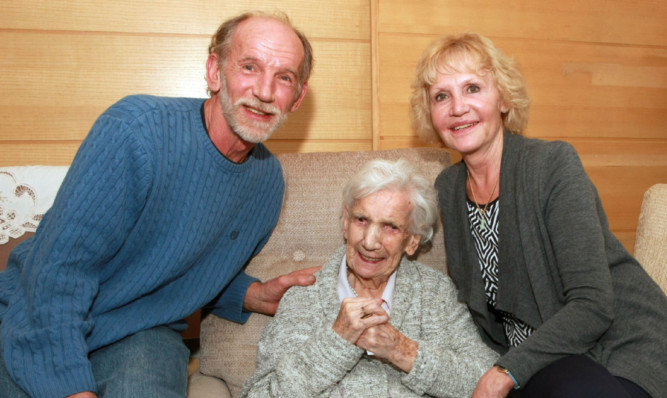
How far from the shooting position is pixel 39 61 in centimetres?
193

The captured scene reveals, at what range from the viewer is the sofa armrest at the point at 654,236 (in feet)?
5.08

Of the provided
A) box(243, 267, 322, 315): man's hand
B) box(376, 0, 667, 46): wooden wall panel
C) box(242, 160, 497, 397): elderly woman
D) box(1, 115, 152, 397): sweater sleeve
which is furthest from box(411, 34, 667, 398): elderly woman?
box(1, 115, 152, 397): sweater sleeve

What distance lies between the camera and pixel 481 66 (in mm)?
1431

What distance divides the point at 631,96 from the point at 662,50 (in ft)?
0.96

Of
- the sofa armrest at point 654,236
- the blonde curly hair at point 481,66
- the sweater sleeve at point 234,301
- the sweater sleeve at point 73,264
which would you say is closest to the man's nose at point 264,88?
the sweater sleeve at point 73,264

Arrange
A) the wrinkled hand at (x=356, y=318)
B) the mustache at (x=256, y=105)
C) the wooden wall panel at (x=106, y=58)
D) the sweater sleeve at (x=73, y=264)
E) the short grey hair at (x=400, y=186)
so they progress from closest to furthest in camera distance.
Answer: the sweater sleeve at (x=73, y=264)
the wrinkled hand at (x=356, y=318)
the mustache at (x=256, y=105)
the short grey hair at (x=400, y=186)
the wooden wall panel at (x=106, y=58)

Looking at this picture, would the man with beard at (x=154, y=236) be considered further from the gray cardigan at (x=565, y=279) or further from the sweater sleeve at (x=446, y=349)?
the gray cardigan at (x=565, y=279)

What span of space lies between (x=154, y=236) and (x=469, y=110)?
95cm

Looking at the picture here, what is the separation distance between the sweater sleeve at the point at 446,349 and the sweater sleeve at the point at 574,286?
17 cm

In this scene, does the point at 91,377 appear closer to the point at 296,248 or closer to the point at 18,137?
the point at 296,248

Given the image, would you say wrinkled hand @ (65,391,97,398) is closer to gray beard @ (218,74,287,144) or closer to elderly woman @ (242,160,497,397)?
elderly woman @ (242,160,497,397)

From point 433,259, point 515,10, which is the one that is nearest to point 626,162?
point 515,10

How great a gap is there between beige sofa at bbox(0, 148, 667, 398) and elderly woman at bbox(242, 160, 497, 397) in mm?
134

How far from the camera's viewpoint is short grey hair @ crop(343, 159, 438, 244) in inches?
57.4
